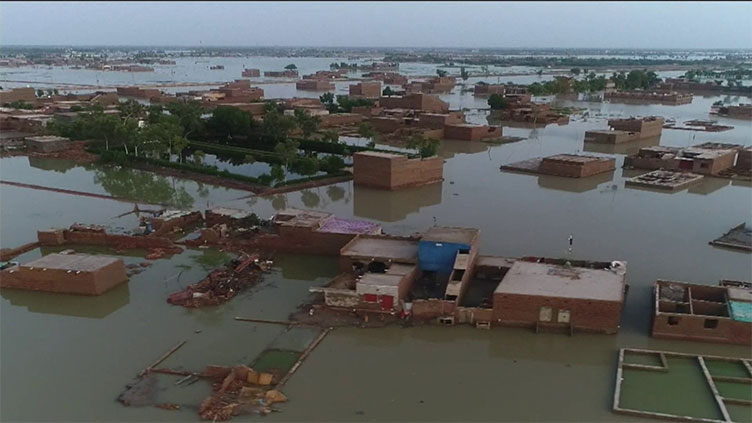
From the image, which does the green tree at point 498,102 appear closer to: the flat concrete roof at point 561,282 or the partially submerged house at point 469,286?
the partially submerged house at point 469,286

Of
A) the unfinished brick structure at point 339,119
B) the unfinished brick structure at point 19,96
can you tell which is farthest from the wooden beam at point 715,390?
the unfinished brick structure at point 19,96

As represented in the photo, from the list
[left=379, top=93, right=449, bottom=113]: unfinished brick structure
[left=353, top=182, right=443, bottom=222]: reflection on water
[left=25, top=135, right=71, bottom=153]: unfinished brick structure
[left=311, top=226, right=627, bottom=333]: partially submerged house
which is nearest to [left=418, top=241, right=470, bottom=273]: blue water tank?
[left=311, top=226, right=627, bottom=333]: partially submerged house

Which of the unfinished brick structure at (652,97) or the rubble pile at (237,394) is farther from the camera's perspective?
the unfinished brick structure at (652,97)

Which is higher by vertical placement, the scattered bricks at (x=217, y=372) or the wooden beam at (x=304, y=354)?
the scattered bricks at (x=217, y=372)

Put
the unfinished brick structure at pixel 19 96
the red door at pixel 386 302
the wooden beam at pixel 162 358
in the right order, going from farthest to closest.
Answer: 1. the unfinished brick structure at pixel 19 96
2. the red door at pixel 386 302
3. the wooden beam at pixel 162 358

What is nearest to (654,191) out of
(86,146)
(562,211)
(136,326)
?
(562,211)

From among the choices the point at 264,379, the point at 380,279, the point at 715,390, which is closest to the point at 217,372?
the point at 264,379
